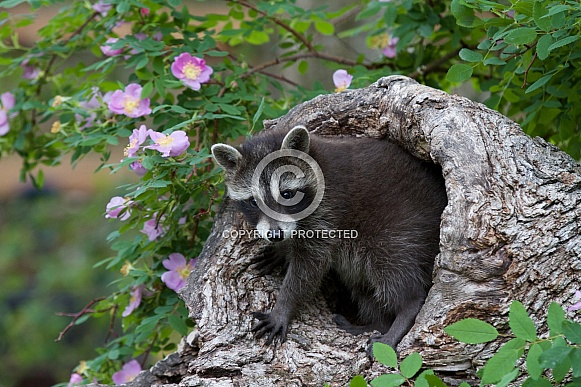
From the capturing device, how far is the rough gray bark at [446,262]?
221cm

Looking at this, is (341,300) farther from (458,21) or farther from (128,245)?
(458,21)

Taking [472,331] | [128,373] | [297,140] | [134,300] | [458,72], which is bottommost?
[128,373]

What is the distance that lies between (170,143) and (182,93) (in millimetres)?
694

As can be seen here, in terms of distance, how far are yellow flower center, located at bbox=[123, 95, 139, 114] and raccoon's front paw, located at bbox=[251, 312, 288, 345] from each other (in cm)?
109

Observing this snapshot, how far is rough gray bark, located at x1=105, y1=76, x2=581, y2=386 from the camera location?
221cm

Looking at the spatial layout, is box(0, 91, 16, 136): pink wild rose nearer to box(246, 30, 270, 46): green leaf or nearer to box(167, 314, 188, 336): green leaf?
box(246, 30, 270, 46): green leaf

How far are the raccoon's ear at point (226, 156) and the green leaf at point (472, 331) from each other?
4.14 ft

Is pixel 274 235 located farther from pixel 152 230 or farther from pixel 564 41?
pixel 564 41

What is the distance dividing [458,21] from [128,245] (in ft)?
5.49

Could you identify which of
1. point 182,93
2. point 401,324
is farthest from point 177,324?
point 182,93

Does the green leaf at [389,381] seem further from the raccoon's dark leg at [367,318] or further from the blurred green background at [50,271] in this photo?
the blurred green background at [50,271]

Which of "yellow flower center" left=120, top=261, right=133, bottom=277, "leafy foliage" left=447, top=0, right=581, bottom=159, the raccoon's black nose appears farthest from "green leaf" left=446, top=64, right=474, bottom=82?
"yellow flower center" left=120, top=261, right=133, bottom=277

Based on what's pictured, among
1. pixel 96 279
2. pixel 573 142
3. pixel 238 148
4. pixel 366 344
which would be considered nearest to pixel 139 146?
pixel 238 148

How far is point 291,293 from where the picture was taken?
278 centimetres
